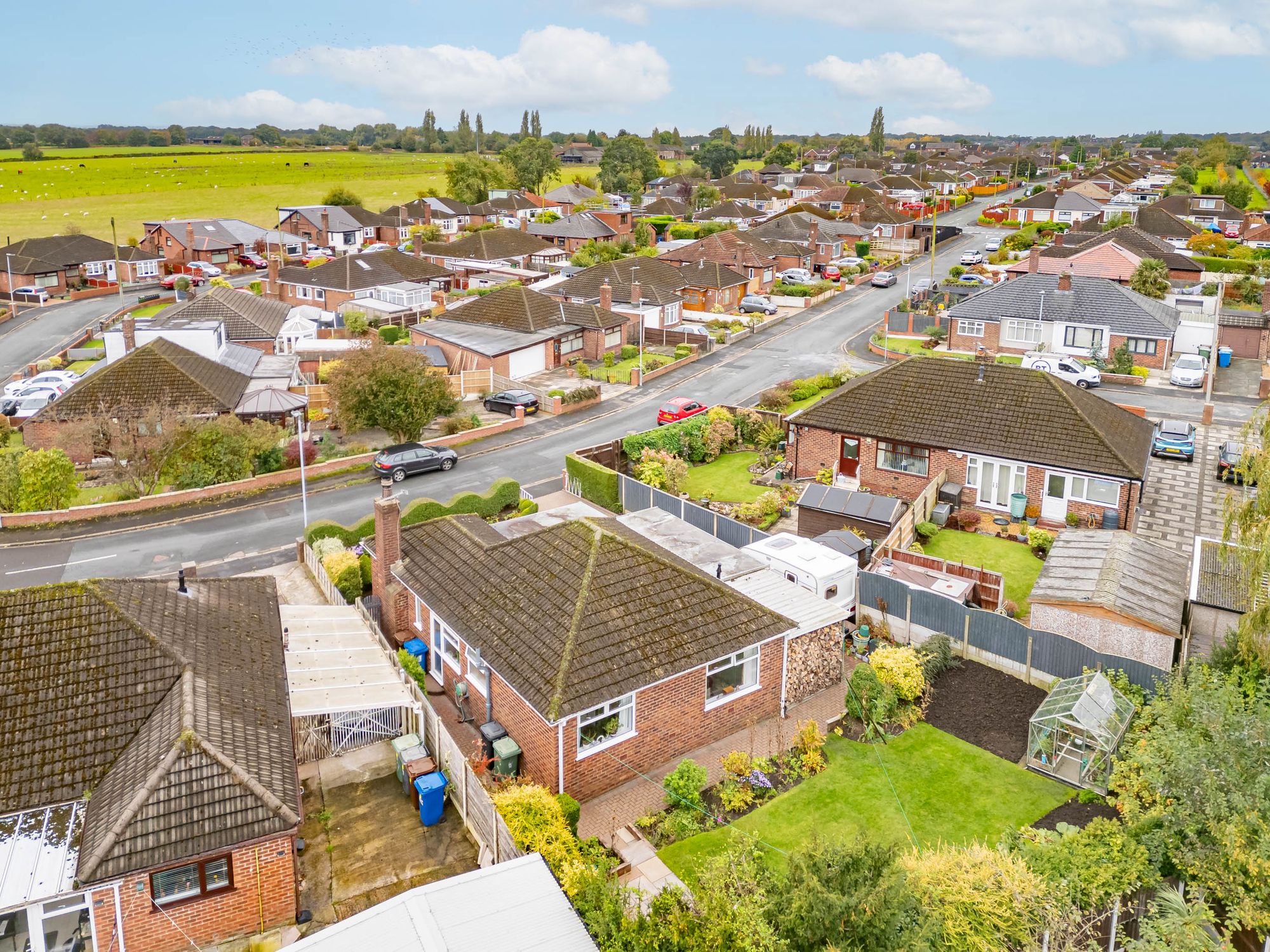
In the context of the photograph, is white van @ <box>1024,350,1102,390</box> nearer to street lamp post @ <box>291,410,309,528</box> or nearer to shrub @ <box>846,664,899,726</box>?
shrub @ <box>846,664,899,726</box>

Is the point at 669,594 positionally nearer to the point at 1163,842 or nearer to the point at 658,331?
the point at 1163,842

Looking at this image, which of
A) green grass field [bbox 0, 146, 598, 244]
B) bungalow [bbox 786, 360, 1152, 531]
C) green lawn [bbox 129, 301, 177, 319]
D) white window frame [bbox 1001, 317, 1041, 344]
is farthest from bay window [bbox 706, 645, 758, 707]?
green grass field [bbox 0, 146, 598, 244]

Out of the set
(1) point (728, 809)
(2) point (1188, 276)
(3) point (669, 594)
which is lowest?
(1) point (728, 809)

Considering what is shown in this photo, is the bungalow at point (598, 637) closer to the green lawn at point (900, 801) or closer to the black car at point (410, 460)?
the green lawn at point (900, 801)

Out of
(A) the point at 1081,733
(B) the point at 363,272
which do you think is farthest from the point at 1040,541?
(B) the point at 363,272

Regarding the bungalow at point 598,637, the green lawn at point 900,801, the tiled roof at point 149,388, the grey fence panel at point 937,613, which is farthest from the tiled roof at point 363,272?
the green lawn at point 900,801

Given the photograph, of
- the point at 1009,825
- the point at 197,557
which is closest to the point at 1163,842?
the point at 1009,825

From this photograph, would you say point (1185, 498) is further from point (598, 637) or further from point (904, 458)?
point (598, 637)
